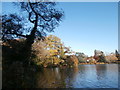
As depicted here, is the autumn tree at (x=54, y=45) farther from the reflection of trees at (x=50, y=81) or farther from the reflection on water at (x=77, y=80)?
the reflection of trees at (x=50, y=81)

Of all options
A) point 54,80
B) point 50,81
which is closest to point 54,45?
point 54,80

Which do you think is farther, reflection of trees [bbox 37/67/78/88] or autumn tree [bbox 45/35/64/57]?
autumn tree [bbox 45/35/64/57]

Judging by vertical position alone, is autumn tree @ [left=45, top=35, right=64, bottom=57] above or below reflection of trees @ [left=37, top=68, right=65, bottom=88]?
above

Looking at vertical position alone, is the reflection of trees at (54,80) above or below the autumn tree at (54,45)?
below

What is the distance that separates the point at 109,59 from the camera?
54094 millimetres

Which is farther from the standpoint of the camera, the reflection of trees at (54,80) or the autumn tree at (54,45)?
the autumn tree at (54,45)

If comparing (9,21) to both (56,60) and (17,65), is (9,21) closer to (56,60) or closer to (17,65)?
(17,65)

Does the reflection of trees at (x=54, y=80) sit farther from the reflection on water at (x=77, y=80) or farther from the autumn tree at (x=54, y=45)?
the autumn tree at (x=54, y=45)

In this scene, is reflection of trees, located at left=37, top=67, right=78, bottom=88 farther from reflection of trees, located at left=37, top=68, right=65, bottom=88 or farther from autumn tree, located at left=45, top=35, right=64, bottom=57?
autumn tree, located at left=45, top=35, right=64, bottom=57

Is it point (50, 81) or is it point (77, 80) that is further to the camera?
point (77, 80)

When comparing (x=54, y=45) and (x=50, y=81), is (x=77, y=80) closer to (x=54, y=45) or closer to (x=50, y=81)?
(x=50, y=81)

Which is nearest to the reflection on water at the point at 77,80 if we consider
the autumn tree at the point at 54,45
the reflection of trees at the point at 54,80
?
the reflection of trees at the point at 54,80

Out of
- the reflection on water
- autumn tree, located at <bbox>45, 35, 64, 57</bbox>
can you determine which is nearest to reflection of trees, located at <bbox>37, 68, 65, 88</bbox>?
the reflection on water

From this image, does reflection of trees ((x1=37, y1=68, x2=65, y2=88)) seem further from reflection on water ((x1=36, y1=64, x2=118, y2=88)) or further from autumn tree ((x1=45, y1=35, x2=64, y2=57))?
autumn tree ((x1=45, y1=35, x2=64, y2=57))
